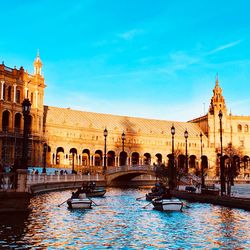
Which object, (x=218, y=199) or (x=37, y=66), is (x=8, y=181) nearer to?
(x=218, y=199)

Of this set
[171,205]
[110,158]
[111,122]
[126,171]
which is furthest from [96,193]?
[111,122]

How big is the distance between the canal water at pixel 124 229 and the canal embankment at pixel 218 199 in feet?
3.18

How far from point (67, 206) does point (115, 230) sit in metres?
13.9

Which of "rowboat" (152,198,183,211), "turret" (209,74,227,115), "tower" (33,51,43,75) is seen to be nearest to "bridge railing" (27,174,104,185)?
"rowboat" (152,198,183,211)

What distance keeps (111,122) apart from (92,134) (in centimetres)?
1361

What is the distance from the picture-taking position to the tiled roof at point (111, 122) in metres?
125

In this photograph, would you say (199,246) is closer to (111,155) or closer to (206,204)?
(206,204)

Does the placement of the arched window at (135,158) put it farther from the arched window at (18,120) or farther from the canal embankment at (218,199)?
the canal embankment at (218,199)

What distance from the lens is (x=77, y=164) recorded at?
4574 inches

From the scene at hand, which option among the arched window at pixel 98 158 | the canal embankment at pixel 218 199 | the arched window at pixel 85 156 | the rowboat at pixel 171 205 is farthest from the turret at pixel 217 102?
the rowboat at pixel 171 205

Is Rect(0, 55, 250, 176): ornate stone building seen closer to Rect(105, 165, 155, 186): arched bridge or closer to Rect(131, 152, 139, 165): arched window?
Rect(131, 152, 139, 165): arched window

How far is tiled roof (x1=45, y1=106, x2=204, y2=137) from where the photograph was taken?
125 m

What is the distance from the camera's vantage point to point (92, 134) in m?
126

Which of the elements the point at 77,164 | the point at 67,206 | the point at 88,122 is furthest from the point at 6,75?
the point at 67,206
